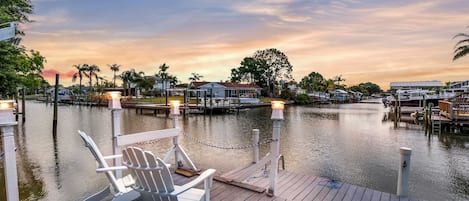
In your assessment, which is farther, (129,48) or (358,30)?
(129,48)

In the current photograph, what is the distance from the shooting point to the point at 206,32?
63.7ft

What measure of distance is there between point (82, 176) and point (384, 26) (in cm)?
1670

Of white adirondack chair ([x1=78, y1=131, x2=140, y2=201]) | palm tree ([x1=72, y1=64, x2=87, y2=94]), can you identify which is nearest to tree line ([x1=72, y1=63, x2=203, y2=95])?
palm tree ([x1=72, y1=64, x2=87, y2=94])

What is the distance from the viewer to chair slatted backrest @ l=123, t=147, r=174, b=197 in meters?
3.05

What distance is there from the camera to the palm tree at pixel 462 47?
75.9 ft

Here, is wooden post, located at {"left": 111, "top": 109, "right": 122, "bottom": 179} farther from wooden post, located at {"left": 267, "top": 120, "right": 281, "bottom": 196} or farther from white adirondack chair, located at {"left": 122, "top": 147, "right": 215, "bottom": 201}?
wooden post, located at {"left": 267, "top": 120, "right": 281, "bottom": 196}

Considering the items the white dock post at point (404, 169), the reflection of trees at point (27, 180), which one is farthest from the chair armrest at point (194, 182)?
the reflection of trees at point (27, 180)

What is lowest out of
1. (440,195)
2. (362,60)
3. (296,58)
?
(440,195)

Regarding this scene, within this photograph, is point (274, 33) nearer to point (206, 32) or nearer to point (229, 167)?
point (206, 32)

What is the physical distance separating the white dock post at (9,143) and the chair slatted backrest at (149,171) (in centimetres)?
121

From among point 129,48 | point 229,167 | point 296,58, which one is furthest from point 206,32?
point 296,58

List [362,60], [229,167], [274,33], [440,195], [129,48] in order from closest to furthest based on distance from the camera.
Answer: [440,195] < [229,167] < [274,33] < [129,48] < [362,60]

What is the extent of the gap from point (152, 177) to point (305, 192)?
2818 mm

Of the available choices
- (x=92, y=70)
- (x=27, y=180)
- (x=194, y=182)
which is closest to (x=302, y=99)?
(x=92, y=70)
